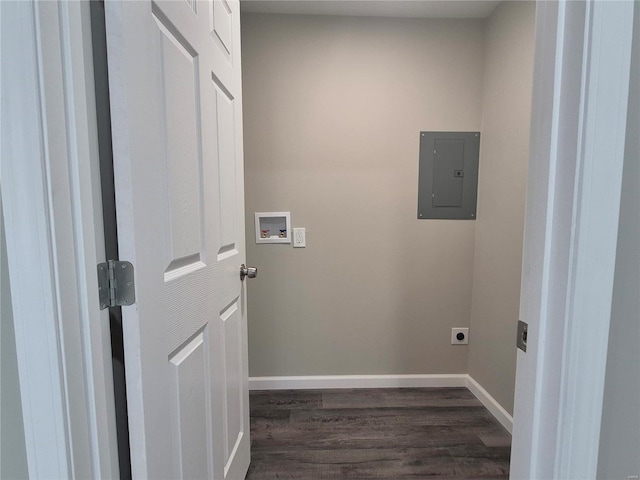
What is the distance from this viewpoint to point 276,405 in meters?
1.89

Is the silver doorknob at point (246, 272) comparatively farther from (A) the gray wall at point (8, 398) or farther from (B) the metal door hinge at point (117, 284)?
(A) the gray wall at point (8, 398)

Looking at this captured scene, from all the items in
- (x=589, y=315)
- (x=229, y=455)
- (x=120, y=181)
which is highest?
(x=120, y=181)

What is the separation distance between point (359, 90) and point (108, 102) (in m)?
1.67

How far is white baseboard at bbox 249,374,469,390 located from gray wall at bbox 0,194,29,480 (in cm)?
165

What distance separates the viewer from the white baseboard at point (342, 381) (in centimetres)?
205

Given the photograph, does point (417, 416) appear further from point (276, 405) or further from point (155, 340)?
point (155, 340)

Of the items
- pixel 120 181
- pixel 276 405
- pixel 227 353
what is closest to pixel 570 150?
pixel 120 181

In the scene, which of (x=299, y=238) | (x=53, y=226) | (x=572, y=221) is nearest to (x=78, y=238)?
(x=53, y=226)

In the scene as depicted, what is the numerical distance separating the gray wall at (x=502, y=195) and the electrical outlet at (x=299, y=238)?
1220 millimetres

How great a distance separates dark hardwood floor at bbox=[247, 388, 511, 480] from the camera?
4.64ft

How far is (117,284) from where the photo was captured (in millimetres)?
580

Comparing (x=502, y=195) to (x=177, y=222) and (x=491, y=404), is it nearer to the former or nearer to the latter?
(x=491, y=404)

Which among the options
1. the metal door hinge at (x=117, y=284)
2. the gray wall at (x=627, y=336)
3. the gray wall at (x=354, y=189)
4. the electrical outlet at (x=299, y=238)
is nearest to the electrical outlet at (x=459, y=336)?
the gray wall at (x=354, y=189)

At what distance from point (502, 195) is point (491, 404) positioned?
52.9 inches
